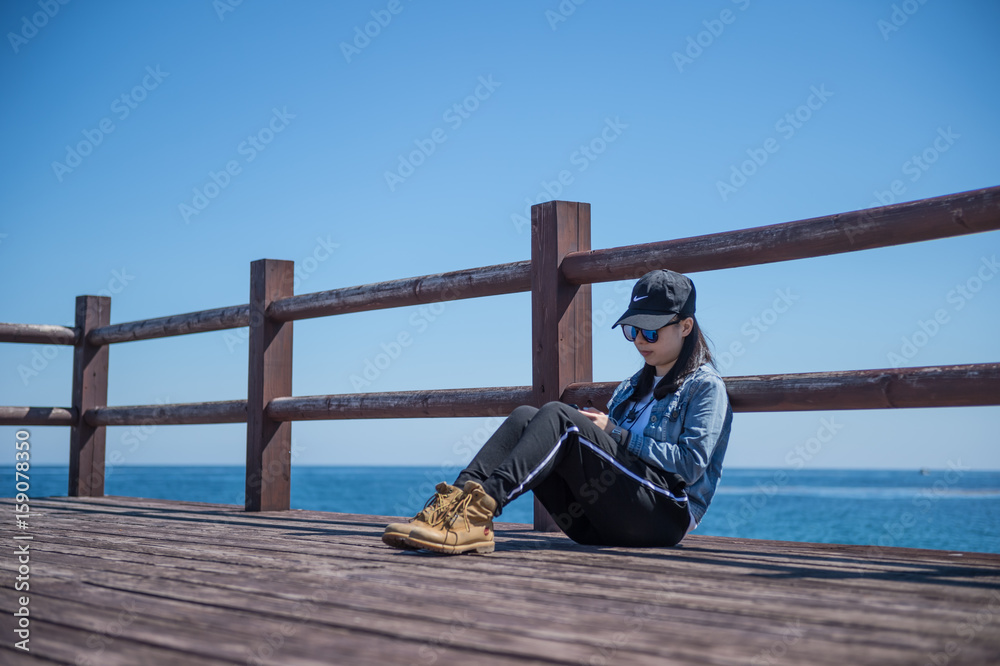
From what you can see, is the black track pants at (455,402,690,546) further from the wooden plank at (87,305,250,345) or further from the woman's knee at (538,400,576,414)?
the wooden plank at (87,305,250,345)

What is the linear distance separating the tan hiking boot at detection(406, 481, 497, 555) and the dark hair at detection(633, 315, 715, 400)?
0.78 metres

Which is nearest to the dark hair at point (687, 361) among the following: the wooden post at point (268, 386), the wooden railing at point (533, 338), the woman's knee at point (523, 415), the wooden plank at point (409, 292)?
the wooden railing at point (533, 338)

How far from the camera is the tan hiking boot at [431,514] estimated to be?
2805mm

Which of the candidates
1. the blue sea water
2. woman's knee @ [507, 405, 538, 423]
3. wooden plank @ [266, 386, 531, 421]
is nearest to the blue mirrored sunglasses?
woman's knee @ [507, 405, 538, 423]

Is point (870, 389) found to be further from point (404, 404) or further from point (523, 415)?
point (404, 404)

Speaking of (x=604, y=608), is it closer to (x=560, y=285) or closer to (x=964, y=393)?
(x=964, y=393)

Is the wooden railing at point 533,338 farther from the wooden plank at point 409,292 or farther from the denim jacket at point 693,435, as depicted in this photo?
the denim jacket at point 693,435

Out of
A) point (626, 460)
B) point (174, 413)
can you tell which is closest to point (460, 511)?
point (626, 460)

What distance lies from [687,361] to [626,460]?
0.46m

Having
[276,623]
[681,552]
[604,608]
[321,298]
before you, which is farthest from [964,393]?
[321,298]

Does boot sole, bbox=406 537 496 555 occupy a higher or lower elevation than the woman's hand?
lower

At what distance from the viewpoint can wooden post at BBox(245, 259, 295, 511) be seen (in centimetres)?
518

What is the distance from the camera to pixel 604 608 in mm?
1815

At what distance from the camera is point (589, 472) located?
2984mm
